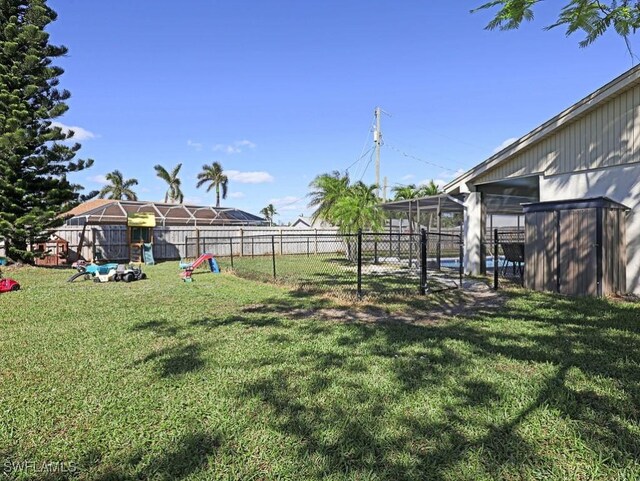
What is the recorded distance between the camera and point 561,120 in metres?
8.64

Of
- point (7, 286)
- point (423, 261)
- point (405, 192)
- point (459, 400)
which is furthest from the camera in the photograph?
point (405, 192)

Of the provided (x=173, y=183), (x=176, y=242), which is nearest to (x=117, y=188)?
(x=173, y=183)

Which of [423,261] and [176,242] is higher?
[176,242]

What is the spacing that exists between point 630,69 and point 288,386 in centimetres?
846

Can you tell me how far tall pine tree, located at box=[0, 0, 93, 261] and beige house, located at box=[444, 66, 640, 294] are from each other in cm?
1408

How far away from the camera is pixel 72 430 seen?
8.47ft

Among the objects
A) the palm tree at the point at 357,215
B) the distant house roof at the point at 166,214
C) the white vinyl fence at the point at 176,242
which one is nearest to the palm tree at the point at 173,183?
the distant house roof at the point at 166,214

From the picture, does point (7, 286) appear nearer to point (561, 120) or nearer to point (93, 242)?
point (93, 242)

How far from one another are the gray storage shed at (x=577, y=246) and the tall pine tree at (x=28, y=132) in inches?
574

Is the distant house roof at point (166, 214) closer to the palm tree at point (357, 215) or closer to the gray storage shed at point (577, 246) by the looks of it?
the palm tree at point (357, 215)

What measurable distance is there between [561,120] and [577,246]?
9.54 ft

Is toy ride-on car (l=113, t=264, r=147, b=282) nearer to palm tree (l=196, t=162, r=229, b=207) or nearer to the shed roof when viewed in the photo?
the shed roof

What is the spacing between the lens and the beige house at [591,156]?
7.62m

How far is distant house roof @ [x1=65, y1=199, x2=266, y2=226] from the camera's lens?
25312 millimetres
